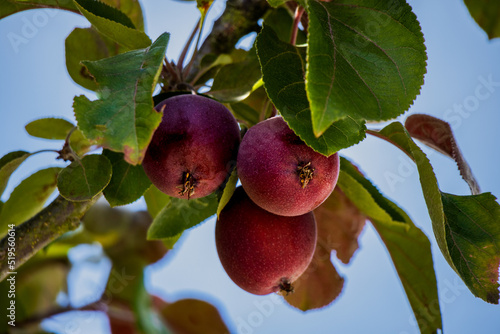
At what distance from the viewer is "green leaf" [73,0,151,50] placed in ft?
2.92

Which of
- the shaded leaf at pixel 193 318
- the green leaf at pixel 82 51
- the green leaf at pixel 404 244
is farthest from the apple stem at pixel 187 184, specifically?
the shaded leaf at pixel 193 318

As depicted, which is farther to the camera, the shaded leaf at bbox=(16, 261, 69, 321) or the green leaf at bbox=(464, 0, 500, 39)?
the shaded leaf at bbox=(16, 261, 69, 321)

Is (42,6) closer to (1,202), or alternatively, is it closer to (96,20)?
(96,20)

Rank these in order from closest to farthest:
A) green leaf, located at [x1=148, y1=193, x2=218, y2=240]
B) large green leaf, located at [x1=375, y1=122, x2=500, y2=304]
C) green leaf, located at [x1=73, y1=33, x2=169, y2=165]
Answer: green leaf, located at [x1=73, y1=33, x2=169, y2=165] → large green leaf, located at [x1=375, y1=122, x2=500, y2=304] → green leaf, located at [x1=148, y1=193, x2=218, y2=240]

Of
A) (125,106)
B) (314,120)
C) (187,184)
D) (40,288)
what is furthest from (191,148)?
(40,288)

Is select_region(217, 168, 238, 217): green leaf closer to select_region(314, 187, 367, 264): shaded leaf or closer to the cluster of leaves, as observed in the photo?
the cluster of leaves

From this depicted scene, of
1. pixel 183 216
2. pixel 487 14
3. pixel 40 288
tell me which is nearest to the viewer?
pixel 183 216

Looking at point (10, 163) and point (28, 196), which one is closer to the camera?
point (10, 163)

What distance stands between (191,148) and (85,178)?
0.23m

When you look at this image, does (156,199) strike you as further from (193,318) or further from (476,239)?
(476,239)

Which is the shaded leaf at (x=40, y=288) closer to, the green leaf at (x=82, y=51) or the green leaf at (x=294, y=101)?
the green leaf at (x=82, y=51)

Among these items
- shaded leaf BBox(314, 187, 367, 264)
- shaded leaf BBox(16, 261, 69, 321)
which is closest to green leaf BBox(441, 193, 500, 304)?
shaded leaf BBox(314, 187, 367, 264)

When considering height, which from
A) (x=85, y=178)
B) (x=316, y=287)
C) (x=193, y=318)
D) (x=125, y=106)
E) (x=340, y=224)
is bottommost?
(x=193, y=318)

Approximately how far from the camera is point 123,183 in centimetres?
101
